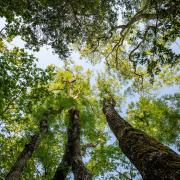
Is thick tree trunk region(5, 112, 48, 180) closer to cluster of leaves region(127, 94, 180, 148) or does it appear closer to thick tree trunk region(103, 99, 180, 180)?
thick tree trunk region(103, 99, 180, 180)

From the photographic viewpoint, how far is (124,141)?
881cm

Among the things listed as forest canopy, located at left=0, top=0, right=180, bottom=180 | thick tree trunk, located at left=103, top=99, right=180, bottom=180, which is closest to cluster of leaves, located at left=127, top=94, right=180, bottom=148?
forest canopy, located at left=0, top=0, right=180, bottom=180

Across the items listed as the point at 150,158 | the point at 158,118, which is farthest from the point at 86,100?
the point at 150,158

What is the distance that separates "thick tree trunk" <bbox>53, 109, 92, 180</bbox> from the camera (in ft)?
38.4

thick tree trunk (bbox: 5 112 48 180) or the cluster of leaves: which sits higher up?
the cluster of leaves

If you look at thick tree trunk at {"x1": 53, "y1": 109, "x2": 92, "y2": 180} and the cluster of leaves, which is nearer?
thick tree trunk at {"x1": 53, "y1": 109, "x2": 92, "y2": 180}

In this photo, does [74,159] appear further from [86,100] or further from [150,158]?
[86,100]

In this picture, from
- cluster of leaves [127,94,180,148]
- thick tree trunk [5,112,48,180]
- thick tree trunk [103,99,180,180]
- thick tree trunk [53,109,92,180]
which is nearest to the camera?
thick tree trunk [103,99,180,180]

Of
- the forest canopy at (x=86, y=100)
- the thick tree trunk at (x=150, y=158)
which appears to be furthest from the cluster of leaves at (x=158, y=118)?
the thick tree trunk at (x=150, y=158)

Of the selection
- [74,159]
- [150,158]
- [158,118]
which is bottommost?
[150,158]

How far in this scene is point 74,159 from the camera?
44.8 feet

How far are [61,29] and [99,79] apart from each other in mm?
20696

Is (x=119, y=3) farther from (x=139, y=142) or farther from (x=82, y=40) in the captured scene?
(x=139, y=142)

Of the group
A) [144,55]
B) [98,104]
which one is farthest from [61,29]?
[98,104]
